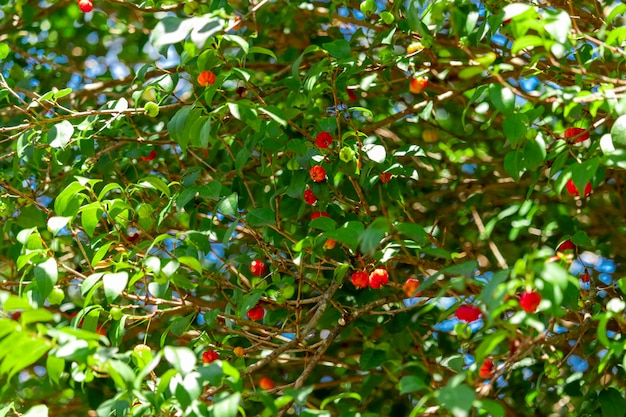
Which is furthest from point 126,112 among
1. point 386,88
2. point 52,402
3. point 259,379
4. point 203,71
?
point 52,402

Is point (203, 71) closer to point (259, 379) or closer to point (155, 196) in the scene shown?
point (155, 196)

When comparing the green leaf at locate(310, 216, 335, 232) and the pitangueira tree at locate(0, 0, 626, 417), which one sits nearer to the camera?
the pitangueira tree at locate(0, 0, 626, 417)

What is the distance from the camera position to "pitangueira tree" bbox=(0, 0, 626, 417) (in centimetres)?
168

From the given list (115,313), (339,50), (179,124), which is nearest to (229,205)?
(179,124)

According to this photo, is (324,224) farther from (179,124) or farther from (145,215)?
(145,215)

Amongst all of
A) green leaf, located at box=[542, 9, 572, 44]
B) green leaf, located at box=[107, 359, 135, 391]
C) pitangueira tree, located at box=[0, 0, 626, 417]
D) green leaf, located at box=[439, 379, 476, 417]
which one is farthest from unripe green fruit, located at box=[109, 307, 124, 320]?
green leaf, located at box=[542, 9, 572, 44]

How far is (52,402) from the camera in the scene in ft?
11.3

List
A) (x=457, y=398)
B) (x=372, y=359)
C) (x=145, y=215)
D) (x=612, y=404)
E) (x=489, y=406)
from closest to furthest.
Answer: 1. (x=457, y=398)
2. (x=489, y=406)
3. (x=612, y=404)
4. (x=145, y=215)
5. (x=372, y=359)

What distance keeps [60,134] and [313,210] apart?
2.77 feet

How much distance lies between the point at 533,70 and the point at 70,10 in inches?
84.1

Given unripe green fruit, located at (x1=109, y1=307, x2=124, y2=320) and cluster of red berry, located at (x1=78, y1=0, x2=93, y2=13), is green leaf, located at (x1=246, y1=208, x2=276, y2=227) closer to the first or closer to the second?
unripe green fruit, located at (x1=109, y1=307, x2=124, y2=320)

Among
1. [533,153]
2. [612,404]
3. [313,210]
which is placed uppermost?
[533,153]

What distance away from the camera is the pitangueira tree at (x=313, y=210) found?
168cm

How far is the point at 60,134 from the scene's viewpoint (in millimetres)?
2201
